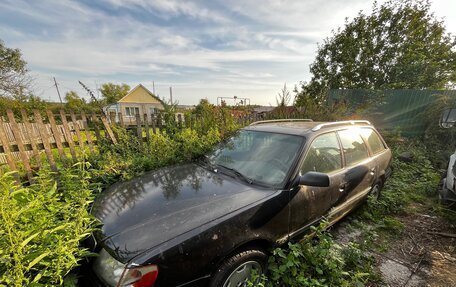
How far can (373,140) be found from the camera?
11.6ft

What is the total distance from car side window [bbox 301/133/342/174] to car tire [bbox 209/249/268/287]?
980 mm

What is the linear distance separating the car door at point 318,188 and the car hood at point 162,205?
463mm

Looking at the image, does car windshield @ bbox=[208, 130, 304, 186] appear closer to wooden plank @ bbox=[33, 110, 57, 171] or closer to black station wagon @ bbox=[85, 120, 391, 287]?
black station wagon @ bbox=[85, 120, 391, 287]

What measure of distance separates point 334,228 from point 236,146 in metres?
1.96

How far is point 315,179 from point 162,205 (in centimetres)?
147

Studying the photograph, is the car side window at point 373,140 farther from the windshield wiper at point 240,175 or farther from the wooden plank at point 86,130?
the wooden plank at point 86,130

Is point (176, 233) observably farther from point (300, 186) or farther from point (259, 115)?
point (259, 115)

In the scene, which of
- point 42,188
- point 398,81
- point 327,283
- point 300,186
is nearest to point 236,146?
point 300,186

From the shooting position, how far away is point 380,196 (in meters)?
3.96

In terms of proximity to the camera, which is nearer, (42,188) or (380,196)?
(42,188)

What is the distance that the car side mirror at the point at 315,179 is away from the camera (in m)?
1.95

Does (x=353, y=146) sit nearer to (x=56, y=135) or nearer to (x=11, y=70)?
(x=56, y=135)

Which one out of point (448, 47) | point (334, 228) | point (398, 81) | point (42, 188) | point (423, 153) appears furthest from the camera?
point (448, 47)

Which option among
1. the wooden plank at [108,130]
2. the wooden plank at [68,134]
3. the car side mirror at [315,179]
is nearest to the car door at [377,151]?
the car side mirror at [315,179]
